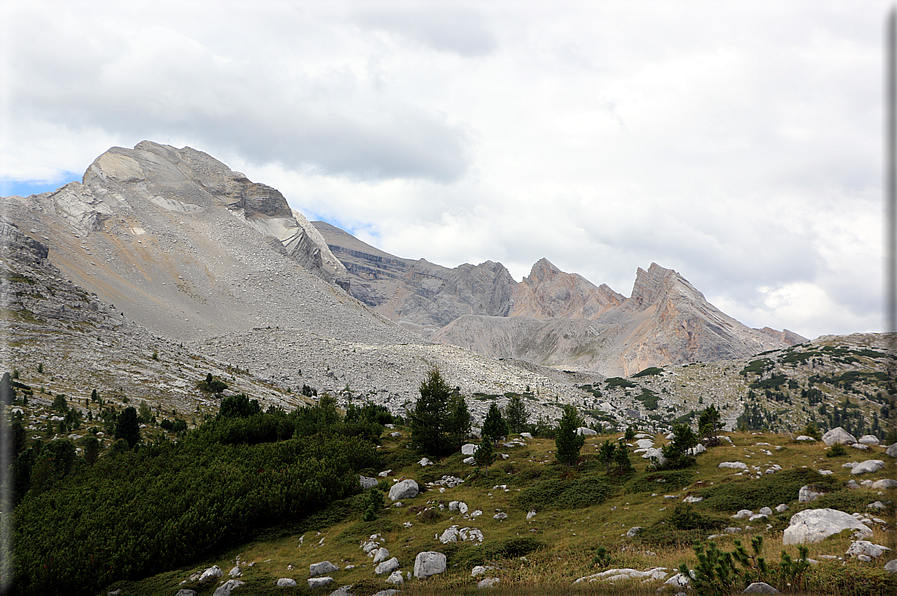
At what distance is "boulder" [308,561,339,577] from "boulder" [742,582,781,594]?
579 inches

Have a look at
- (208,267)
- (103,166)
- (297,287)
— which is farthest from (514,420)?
(103,166)

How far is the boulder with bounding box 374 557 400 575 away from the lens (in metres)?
17.9

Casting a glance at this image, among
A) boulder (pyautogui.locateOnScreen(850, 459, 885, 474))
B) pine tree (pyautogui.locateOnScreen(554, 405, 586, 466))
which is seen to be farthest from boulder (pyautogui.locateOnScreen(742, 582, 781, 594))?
pine tree (pyautogui.locateOnScreen(554, 405, 586, 466))

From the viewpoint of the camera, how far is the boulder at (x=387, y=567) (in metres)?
17.9

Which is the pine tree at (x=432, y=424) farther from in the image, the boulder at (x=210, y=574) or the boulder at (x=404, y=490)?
the boulder at (x=210, y=574)

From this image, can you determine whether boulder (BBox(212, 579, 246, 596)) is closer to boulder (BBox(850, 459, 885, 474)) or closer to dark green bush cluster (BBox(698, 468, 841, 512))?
dark green bush cluster (BBox(698, 468, 841, 512))

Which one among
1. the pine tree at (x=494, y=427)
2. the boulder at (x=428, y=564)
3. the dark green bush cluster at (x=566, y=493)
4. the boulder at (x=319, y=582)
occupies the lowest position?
the boulder at (x=319, y=582)

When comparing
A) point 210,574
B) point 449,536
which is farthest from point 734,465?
point 210,574

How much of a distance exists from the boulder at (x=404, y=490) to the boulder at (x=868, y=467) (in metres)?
22.9

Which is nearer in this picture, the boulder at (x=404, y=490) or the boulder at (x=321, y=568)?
the boulder at (x=321, y=568)

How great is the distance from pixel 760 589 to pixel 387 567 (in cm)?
1271

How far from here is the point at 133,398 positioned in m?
48.2

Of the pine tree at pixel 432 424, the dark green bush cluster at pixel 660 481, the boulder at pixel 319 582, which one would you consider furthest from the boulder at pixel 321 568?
the pine tree at pixel 432 424

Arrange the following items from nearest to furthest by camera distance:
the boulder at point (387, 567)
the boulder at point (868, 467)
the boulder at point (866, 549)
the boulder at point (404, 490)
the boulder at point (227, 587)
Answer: the boulder at point (866, 549)
the boulder at point (227, 587)
the boulder at point (387, 567)
the boulder at point (868, 467)
the boulder at point (404, 490)
